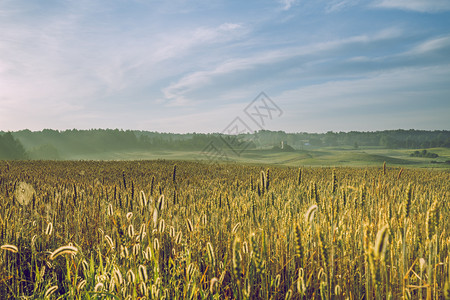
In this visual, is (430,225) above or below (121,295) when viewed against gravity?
above

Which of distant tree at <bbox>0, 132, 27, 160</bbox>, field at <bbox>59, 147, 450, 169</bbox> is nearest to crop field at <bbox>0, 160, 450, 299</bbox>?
field at <bbox>59, 147, 450, 169</bbox>

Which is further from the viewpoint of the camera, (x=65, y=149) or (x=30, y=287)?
(x=65, y=149)

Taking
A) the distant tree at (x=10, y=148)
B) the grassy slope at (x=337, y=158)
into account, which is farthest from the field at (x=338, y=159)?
the distant tree at (x=10, y=148)

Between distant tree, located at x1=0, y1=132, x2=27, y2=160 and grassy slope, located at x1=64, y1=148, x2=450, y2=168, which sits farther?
distant tree, located at x1=0, y1=132, x2=27, y2=160

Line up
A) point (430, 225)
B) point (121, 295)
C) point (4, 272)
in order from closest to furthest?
point (430, 225) → point (121, 295) → point (4, 272)

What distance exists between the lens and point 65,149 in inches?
3922

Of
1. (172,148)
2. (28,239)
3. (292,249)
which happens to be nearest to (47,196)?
(28,239)

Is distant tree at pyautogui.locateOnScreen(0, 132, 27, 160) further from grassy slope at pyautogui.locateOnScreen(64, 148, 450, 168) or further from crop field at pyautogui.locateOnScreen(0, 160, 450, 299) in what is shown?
crop field at pyautogui.locateOnScreen(0, 160, 450, 299)

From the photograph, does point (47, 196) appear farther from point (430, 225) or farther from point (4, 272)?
point (430, 225)

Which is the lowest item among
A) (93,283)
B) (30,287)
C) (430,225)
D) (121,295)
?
(30,287)

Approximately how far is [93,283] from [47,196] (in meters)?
3.75

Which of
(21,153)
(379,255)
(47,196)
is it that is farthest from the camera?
(21,153)

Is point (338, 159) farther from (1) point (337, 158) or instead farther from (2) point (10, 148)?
(2) point (10, 148)

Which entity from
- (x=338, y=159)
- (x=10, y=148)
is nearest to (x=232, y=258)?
(x=338, y=159)
